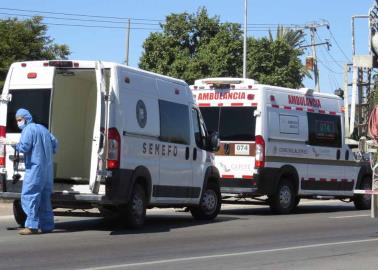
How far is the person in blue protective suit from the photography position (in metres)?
11.8

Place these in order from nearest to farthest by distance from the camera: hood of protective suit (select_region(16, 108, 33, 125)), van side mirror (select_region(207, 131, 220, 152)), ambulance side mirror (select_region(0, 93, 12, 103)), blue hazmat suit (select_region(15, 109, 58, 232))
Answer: blue hazmat suit (select_region(15, 109, 58, 232)), hood of protective suit (select_region(16, 108, 33, 125)), ambulance side mirror (select_region(0, 93, 12, 103)), van side mirror (select_region(207, 131, 220, 152))

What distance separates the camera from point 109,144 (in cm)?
1180

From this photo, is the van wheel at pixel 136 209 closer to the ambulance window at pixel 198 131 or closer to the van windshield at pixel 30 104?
the van windshield at pixel 30 104

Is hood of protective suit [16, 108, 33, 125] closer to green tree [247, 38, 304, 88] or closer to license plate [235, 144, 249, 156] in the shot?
license plate [235, 144, 249, 156]

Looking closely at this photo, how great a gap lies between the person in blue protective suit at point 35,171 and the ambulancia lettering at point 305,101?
23.8 feet

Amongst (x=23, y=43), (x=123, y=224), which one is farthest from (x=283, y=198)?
(x=23, y=43)

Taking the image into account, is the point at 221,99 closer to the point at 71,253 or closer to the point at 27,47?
the point at 71,253

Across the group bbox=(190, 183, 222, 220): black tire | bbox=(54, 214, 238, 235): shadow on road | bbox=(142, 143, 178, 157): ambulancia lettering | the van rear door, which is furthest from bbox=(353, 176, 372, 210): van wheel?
the van rear door

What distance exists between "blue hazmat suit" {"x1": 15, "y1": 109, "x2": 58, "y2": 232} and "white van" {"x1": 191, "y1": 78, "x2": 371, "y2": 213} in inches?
229

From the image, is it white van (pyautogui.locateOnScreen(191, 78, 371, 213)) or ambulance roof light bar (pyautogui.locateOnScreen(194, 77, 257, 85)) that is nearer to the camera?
white van (pyautogui.locateOnScreen(191, 78, 371, 213))

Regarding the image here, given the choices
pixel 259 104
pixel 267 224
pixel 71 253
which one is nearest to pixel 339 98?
pixel 259 104

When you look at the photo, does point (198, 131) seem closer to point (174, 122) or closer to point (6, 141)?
point (174, 122)

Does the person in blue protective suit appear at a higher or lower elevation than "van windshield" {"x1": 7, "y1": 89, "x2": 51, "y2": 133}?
lower

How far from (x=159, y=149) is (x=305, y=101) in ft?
19.5
